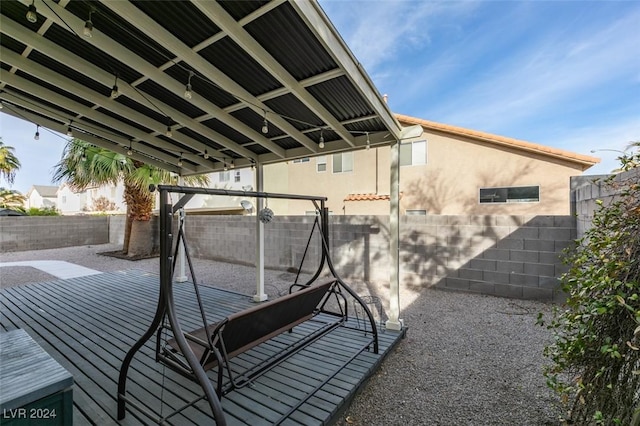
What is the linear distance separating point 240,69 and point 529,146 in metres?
9.14

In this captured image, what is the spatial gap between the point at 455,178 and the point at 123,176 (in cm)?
1072

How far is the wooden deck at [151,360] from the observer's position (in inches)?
85.0

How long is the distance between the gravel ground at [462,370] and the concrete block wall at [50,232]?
13.7 m

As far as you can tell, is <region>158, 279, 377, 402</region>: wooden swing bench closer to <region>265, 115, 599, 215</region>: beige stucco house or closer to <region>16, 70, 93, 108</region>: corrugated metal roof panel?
<region>16, 70, 93, 108</region>: corrugated metal roof panel

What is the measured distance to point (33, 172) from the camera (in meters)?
17.6

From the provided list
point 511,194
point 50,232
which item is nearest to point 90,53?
point 511,194

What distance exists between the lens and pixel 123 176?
29.0 feet

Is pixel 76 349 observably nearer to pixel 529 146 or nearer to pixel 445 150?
pixel 445 150

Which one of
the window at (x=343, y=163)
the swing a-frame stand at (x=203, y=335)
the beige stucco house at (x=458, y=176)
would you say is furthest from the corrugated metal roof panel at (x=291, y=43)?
the window at (x=343, y=163)

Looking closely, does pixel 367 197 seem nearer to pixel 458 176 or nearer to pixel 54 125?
pixel 458 176

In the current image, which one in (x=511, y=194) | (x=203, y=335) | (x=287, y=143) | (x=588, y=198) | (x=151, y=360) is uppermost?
(x=287, y=143)

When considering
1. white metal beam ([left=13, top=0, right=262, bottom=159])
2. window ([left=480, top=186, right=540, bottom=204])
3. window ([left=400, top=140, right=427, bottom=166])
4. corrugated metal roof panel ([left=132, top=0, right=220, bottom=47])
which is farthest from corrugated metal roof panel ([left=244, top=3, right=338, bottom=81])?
window ([left=480, top=186, right=540, bottom=204])

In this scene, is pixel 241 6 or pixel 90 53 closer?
pixel 241 6

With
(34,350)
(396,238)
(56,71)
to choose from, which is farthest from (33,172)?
(396,238)
